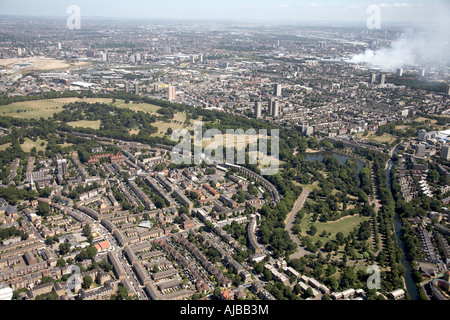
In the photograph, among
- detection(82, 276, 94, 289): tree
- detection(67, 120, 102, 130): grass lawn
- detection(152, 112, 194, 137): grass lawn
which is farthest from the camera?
detection(67, 120, 102, 130): grass lawn

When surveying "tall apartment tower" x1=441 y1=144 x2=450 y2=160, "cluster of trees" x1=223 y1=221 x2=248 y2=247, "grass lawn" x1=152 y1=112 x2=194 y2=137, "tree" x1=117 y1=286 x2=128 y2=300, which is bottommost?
"tree" x1=117 y1=286 x2=128 y2=300

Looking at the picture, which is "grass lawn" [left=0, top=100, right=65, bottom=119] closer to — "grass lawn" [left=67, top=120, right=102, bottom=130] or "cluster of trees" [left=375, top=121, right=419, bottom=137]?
"grass lawn" [left=67, top=120, right=102, bottom=130]

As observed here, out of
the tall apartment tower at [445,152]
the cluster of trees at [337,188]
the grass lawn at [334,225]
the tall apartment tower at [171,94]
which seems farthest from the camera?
the tall apartment tower at [171,94]

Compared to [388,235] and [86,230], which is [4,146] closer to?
[86,230]

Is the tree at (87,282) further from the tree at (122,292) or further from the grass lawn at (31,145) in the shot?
the grass lawn at (31,145)

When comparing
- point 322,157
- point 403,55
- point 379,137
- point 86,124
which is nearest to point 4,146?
point 86,124

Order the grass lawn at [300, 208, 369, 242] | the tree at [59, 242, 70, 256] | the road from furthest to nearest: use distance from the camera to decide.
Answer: the grass lawn at [300, 208, 369, 242] < the road < the tree at [59, 242, 70, 256]

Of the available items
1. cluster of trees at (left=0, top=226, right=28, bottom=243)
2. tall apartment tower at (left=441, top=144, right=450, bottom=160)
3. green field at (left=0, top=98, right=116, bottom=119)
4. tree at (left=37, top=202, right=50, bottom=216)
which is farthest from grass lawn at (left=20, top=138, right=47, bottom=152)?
tall apartment tower at (left=441, top=144, right=450, bottom=160)

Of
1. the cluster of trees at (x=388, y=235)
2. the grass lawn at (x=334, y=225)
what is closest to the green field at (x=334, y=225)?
the grass lawn at (x=334, y=225)

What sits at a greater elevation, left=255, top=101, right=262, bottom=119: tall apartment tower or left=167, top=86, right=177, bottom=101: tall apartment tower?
left=167, top=86, right=177, bottom=101: tall apartment tower
